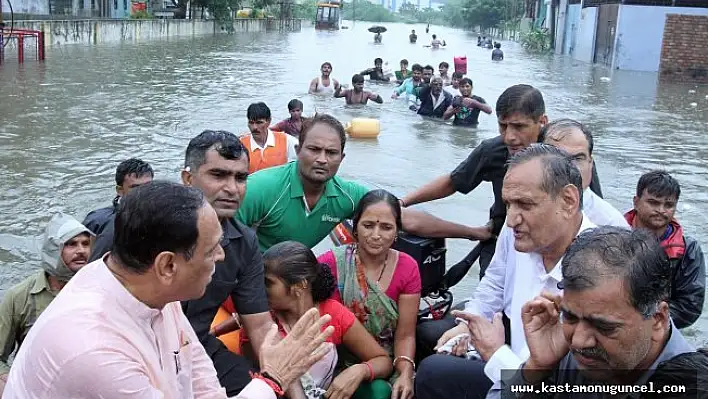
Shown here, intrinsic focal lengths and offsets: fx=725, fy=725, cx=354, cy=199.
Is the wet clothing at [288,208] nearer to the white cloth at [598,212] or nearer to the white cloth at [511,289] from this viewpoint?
the white cloth at [511,289]

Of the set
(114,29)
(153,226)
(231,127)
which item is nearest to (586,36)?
(114,29)

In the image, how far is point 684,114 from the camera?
16906 mm

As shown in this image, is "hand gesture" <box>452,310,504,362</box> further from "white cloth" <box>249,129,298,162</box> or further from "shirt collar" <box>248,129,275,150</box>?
"shirt collar" <box>248,129,275,150</box>

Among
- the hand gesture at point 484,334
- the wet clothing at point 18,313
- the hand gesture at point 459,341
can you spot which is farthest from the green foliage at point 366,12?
the hand gesture at point 484,334

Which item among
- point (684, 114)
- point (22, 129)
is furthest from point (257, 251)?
point (684, 114)

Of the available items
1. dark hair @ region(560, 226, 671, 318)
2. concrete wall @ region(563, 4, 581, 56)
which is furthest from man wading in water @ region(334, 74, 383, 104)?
concrete wall @ region(563, 4, 581, 56)

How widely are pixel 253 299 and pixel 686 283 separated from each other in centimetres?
215

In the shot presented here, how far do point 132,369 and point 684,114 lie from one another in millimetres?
17285

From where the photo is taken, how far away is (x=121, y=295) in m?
2.02

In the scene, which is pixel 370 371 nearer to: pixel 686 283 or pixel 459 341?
pixel 459 341

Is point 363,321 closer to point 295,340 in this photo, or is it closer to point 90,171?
point 295,340

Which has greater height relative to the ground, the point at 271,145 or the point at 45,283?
the point at 271,145

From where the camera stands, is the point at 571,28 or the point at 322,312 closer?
the point at 322,312

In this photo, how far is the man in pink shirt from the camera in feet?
6.12
